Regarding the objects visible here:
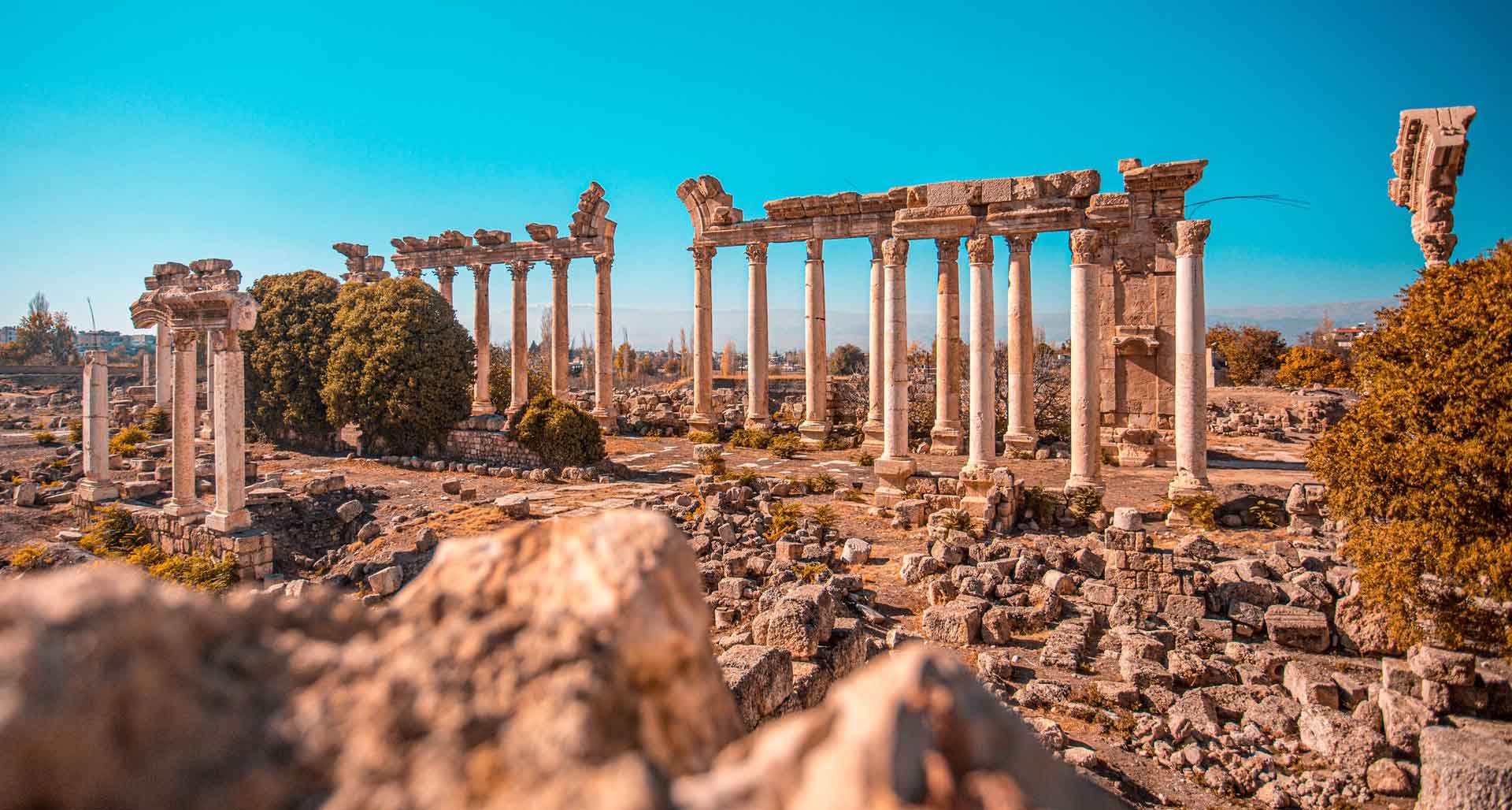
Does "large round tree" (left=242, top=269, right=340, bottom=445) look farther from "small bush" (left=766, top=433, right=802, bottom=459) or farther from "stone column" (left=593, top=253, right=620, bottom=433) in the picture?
"small bush" (left=766, top=433, right=802, bottom=459)

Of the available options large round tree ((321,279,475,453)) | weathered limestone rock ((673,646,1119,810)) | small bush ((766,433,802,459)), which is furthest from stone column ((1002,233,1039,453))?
weathered limestone rock ((673,646,1119,810))

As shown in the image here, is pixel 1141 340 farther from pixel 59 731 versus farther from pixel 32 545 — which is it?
pixel 32 545

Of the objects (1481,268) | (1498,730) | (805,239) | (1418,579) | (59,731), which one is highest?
(805,239)

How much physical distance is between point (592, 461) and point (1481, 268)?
1943 centimetres

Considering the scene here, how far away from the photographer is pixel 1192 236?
15.7 m

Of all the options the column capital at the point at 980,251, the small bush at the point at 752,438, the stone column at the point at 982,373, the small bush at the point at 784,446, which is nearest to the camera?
the stone column at the point at 982,373

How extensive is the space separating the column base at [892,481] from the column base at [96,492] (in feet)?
56.8

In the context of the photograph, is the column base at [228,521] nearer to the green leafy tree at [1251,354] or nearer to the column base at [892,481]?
the column base at [892,481]

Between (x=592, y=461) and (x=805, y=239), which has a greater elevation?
(x=805, y=239)

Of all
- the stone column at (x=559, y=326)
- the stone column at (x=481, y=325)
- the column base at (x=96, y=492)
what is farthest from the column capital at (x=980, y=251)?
the column base at (x=96, y=492)

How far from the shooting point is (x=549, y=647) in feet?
6.39

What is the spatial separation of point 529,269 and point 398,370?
7.03 m

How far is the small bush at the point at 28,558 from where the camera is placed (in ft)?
47.3

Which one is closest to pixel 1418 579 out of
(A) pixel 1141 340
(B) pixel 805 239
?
(A) pixel 1141 340
